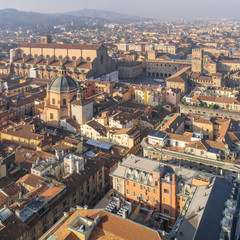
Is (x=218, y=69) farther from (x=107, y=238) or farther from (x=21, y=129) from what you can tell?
(x=107, y=238)

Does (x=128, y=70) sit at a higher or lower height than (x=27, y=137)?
higher

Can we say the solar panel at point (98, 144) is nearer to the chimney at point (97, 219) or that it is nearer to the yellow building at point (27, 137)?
the yellow building at point (27, 137)

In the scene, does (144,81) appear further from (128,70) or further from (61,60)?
(61,60)

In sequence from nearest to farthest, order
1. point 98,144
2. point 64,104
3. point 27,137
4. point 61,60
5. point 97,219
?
point 97,219 < point 27,137 < point 98,144 < point 64,104 < point 61,60

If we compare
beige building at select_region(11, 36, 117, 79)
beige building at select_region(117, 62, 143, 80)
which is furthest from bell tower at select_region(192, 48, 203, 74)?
beige building at select_region(11, 36, 117, 79)

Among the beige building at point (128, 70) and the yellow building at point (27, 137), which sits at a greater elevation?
the beige building at point (128, 70)

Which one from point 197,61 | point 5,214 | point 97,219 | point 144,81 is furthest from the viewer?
point 144,81

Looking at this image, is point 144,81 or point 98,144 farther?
point 144,81

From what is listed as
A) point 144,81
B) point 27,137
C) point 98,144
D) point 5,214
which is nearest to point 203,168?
point 98,144

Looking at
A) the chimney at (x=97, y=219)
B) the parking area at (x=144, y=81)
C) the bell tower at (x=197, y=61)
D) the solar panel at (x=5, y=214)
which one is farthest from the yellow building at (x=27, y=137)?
the bell tower at (x=197, y=61)
